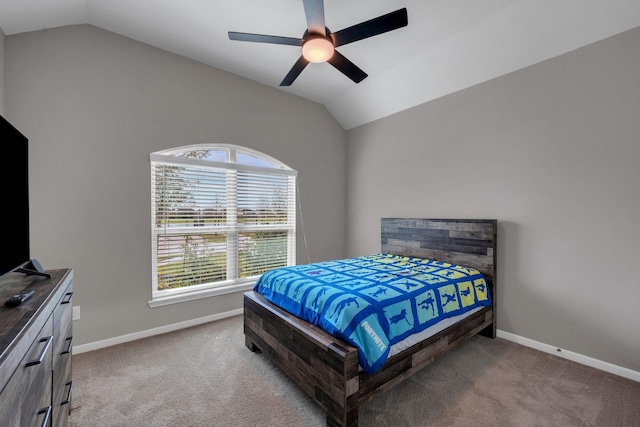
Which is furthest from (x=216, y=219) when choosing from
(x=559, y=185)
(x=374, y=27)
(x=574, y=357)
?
(x=574, y=357)

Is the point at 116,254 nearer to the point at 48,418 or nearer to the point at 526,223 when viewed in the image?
the point at 48,418

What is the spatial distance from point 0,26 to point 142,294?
2460 millimetres

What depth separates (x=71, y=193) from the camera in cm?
244

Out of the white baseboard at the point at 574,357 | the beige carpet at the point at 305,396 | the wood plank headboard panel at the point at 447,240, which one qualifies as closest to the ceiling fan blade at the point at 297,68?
the wood plank headboard panel at the point at 447,240

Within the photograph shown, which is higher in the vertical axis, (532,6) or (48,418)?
(532,6)

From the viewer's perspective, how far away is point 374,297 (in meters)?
1.84

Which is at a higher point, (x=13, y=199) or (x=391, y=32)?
(x=391, y=32)

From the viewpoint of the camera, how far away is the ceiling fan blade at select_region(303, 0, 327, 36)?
172 cm

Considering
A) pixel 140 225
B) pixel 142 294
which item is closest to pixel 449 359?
pixel 142 294

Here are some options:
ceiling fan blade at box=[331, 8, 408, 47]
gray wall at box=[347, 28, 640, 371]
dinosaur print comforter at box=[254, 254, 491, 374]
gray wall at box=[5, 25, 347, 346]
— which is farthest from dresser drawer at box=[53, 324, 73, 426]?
gray wall at box=[347, 28, 640, 371]

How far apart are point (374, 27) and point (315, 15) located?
43 cm

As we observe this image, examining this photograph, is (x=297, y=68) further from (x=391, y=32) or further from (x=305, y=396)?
(x=305, y=396)

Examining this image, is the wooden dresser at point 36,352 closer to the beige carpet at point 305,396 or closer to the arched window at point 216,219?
the beige carpet at point 305,396

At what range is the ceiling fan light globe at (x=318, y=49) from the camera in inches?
77.9
